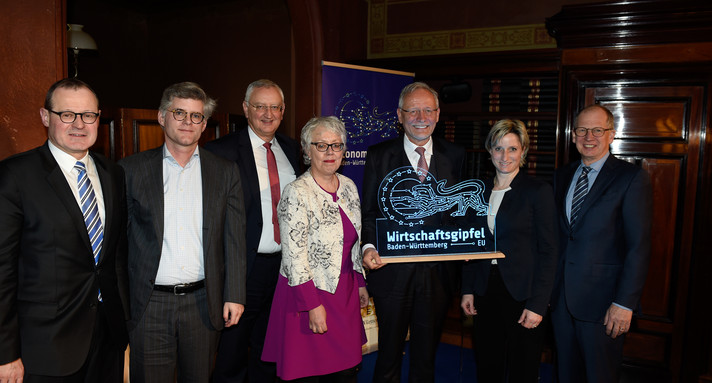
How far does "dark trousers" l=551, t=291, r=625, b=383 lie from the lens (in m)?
2.32

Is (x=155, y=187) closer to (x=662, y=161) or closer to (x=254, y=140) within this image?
(x=254, y=140)

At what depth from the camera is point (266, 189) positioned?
8.47 ft

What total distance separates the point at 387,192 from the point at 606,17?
7.28ft

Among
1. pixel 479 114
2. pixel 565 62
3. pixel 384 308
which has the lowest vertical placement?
pixel 384 308

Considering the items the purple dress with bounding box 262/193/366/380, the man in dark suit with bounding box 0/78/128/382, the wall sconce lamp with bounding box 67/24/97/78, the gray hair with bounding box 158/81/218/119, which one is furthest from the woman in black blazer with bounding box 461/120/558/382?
the wall sconce lamp with bounding box 67/24/97/78

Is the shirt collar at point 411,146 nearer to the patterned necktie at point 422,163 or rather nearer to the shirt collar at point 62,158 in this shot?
the patterned necktie at point 422,163

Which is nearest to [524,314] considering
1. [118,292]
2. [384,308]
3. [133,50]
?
[384,308]

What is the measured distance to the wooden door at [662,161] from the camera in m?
3.29

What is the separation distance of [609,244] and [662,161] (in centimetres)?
152

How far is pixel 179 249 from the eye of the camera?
6.66 feet

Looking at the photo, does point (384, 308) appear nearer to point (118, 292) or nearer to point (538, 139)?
point (118, 292)

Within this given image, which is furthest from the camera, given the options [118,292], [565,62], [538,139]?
[538,139]

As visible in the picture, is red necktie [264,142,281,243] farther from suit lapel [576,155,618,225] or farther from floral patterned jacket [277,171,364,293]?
suit lapel [576,155,618,225]

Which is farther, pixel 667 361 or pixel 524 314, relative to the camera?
pixel 667 361
